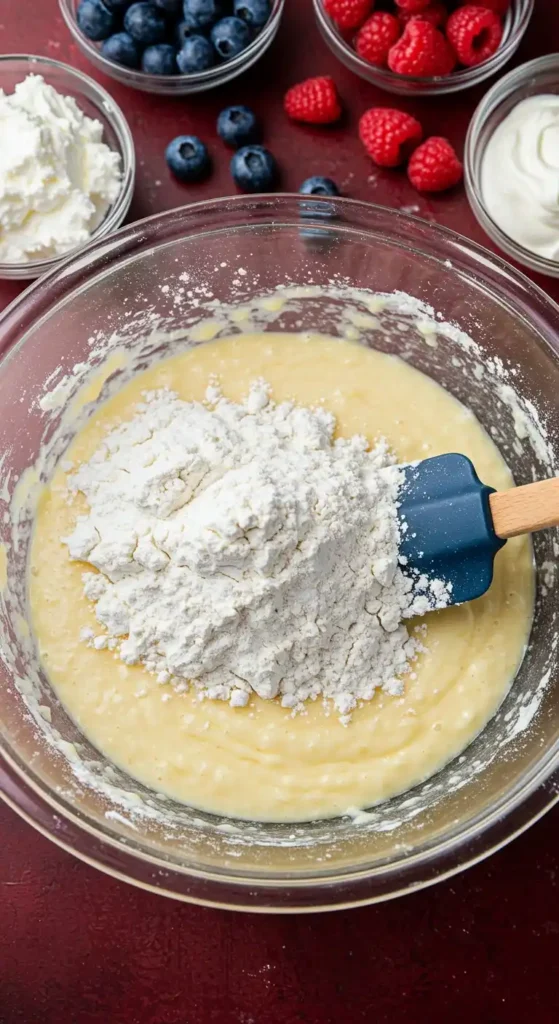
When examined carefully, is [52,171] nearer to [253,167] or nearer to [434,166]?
[253,167]

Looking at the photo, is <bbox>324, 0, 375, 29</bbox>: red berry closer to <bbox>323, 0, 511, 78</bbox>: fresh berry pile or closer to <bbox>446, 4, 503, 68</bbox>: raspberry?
<bbox>323, 0, 511, 78</bbox>: fresh berry pile

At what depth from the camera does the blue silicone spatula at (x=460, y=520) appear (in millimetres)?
1753

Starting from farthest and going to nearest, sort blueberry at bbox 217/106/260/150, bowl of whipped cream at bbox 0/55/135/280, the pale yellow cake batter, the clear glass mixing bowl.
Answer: blueberry at bbox 217/106/260/150 → bowl of whipped cream at bbox 0/55/135/280 → the pale yellow cake batter → the clear glass mixing bowl

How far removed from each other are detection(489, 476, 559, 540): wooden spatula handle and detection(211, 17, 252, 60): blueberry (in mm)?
1227

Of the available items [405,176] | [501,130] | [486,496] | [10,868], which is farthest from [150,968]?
[501,130]

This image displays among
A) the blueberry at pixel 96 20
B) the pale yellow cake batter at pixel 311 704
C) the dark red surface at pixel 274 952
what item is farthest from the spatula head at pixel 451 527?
the blueberry at pixel 96 20

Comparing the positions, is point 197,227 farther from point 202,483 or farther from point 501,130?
point 501,130

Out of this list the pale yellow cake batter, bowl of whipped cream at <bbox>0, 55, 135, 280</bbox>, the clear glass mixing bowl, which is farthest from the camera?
bowl of whipped cream at <bbox>0, 55, 135, 280</bbox>

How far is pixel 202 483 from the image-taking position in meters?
1.83

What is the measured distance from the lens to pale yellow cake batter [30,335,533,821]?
72.9 inches

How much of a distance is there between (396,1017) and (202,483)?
3.94 feet

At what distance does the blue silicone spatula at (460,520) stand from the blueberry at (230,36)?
1.10 meters

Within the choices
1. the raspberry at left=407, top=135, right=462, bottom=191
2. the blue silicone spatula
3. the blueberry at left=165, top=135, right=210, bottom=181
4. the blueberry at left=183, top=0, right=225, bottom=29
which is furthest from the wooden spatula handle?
the blueberry at left=183, top=0, right=225, bottom=29

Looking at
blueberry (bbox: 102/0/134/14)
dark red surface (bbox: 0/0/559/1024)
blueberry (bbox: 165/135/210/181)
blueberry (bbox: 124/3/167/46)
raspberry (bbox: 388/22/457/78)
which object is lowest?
dark red surface (bbox: 0/0/559/1024)
